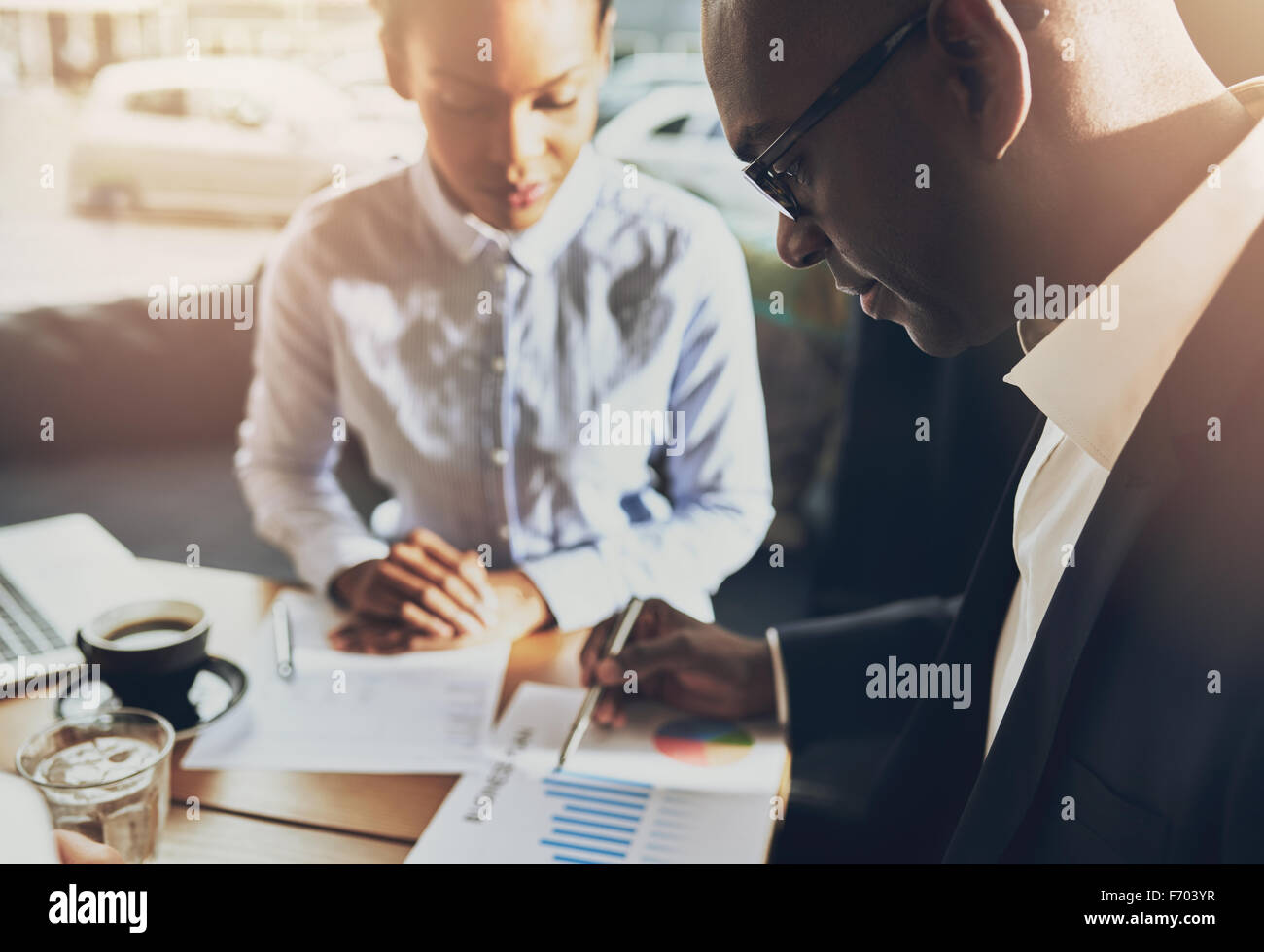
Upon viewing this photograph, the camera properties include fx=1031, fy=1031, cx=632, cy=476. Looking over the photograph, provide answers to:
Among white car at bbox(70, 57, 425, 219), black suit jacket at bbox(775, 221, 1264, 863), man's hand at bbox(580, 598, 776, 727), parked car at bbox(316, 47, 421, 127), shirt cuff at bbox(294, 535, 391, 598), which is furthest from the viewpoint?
white car at bbox(70, 57, 425, 219)

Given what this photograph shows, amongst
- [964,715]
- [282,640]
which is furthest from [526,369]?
[964,715]

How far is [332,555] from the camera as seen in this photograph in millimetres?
1224

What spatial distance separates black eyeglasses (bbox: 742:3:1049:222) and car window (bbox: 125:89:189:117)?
239 centimetres

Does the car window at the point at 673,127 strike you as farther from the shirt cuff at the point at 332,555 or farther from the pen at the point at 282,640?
the pen at the point at 282,640

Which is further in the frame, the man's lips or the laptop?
the laptop

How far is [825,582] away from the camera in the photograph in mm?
2389

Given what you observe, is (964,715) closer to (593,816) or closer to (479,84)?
(593,816)

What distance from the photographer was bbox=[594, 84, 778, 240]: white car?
2.83 m

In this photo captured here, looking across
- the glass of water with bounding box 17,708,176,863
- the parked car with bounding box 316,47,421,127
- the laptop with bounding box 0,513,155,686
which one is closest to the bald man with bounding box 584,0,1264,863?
the glass of water with bounding box 17,708,176,863

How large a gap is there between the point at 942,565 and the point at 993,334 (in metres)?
1.56

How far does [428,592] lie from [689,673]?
29cm

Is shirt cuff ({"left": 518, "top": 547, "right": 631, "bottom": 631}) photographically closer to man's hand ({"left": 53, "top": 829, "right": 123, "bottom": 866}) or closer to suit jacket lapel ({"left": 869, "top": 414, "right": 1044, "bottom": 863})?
suit jacket lapel ({"left": 869, "top": 414, "right": 1044, "bottom": 863})

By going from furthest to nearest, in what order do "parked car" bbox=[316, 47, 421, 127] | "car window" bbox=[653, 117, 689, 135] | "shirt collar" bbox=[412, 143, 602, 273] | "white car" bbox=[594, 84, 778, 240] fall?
"car window" bbox=[653, 117, 689, 135] → "white car" bbox=[594, 84, 778, 240] → "parked car" bbox=[316, 47, 421, 127] → "shirt collar" bbox=[412, 143, 602, 273]
